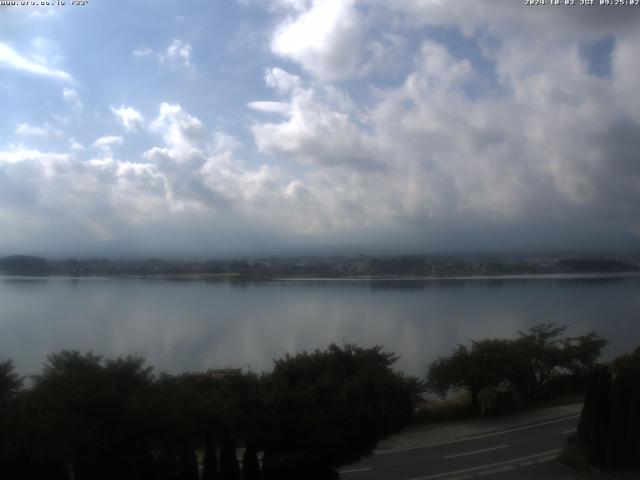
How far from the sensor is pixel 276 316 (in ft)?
106

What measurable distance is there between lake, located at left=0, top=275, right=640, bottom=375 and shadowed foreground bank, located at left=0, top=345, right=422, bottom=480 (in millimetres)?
8960

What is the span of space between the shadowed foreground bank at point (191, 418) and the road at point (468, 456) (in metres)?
1.72

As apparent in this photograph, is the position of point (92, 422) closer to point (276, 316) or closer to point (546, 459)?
point (546, 459)

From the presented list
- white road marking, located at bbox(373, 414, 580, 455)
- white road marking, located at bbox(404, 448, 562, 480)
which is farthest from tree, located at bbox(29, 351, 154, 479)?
white road marking, located at bbox(373, 414, 580, 455)

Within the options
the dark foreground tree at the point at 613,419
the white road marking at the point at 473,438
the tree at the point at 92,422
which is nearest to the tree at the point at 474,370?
the white road marking at the point at 473,438

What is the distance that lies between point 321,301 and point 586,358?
2164 cm

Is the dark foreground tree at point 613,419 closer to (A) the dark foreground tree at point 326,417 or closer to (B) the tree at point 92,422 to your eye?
(A) the dark foreground tree at point 326,417

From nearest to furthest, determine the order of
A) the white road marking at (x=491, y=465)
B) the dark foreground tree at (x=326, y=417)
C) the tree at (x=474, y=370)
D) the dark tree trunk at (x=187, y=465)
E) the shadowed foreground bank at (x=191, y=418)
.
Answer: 1. the shadowed foreground bank at (x=191, y=418)
2. the dark tree trunk at (x=187, y=465)
3. the dark foreground tree at (x=326, y=417)
4. the white road marking at (x=491, y=465)
5. the tree at (x=474, y=370)

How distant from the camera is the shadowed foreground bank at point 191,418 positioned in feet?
22.9

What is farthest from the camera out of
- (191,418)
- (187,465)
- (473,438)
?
(473,438)

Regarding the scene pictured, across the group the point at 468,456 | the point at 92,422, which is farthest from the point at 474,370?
the point at 92,422

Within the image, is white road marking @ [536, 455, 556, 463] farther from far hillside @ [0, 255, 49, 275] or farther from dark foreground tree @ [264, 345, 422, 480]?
far hillside @ [0, 255, 49, 275]

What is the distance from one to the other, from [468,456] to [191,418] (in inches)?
245

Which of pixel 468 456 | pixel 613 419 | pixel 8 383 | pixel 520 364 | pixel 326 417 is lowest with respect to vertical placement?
pixel 468 456
